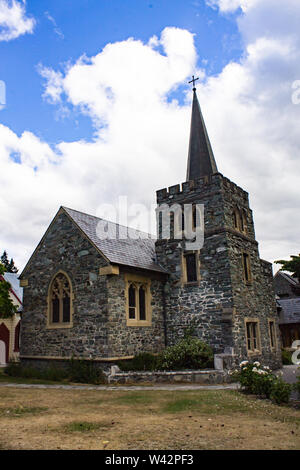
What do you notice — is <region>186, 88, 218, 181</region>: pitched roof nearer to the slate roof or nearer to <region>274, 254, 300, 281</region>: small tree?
the slate roof

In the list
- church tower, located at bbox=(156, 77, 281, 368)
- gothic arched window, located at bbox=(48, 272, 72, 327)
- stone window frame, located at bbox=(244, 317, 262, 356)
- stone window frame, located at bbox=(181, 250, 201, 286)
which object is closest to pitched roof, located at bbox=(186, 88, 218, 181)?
church tower, located at bbox=(156, 77, 281, 368)

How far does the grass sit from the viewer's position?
6070 millimetres

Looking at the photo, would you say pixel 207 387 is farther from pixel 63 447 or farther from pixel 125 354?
pixel 63 447

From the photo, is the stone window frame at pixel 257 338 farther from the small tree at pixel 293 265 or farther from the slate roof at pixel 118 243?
the small tree at pixel 293 265

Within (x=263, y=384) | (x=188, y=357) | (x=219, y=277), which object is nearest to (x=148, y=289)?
(x=219, y=277)

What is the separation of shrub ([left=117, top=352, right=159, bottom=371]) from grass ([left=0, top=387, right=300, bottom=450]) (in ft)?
10.9

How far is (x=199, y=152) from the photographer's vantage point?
21328 mm

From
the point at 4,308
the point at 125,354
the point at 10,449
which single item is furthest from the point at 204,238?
the point at 10,449

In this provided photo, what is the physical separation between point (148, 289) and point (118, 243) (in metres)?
2.61

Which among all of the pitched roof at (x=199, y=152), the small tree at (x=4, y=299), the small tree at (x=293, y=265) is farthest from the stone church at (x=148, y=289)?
the small tree at (x=293, y=265)

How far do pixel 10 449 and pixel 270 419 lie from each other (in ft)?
16.5

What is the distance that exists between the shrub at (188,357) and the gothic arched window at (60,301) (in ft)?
14.5

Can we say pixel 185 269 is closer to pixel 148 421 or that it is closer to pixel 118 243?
pixel 118 243
